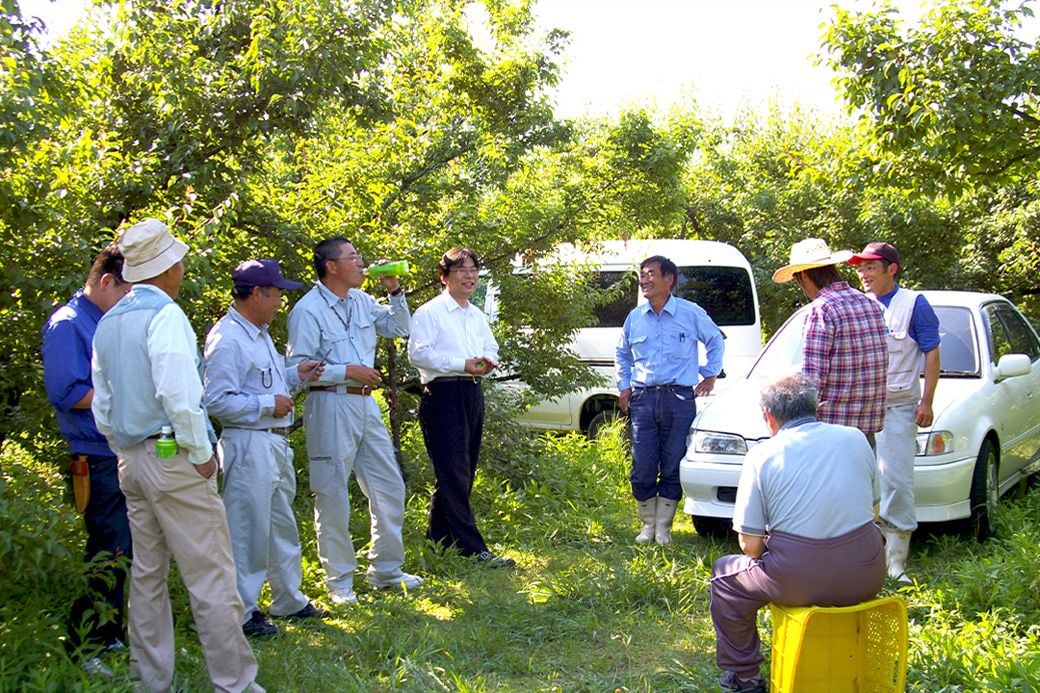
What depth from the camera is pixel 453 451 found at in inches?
237

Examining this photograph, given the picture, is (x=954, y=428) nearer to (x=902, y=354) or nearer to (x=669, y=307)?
(x=902, y=354)

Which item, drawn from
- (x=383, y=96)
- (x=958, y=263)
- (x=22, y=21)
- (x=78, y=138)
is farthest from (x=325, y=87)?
(x=958, y=263)

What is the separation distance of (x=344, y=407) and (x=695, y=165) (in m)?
15.7

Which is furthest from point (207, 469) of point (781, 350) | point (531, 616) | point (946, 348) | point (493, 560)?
point (946, 348)

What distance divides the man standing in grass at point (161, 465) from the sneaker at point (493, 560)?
7.71 ft

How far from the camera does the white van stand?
34.4ft

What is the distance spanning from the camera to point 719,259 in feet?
36.8

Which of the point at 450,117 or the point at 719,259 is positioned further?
the point at 719,259

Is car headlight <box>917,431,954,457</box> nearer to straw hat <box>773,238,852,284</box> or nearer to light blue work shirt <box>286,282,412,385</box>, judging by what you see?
straw hat <box>773,238,852,284</box>

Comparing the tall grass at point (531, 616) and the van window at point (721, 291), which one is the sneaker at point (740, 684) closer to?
the tall grass at point (531, 616)

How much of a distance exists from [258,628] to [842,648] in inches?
108

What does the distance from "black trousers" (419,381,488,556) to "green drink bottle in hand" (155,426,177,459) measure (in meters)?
2.47

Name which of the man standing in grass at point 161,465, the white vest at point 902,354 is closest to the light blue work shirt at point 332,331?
the man standing in grass at point 161,465

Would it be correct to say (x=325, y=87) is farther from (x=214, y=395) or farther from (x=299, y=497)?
(x=299, y=497)
